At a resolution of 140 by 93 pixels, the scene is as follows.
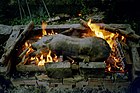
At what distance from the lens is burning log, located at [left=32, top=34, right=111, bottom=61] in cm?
674

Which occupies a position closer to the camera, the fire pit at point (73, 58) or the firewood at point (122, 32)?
the fire pit at point (73, 58)

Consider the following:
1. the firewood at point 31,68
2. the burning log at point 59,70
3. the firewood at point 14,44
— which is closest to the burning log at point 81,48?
the burning log at point 59,70

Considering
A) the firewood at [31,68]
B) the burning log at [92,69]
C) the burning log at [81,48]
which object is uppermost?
the burning log at [81,48]

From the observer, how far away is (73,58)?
6.89 m

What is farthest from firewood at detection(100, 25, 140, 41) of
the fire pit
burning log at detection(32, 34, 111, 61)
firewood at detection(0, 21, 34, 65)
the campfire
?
firewood at detection(0, 21, 34, 65)

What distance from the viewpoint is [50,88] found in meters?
6.91

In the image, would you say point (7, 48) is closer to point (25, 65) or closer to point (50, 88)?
point (25, 65)

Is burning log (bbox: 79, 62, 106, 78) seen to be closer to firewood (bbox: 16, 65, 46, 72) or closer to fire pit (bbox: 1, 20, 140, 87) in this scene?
fire pit (bbox: 1, 20, 140, 87)

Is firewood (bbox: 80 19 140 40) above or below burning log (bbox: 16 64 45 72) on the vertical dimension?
above

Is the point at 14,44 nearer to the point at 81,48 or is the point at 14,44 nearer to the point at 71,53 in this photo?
the point at 71,53

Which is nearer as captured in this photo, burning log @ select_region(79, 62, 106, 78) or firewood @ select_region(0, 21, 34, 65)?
burning log @ select_region(79, 62, 106, 78)

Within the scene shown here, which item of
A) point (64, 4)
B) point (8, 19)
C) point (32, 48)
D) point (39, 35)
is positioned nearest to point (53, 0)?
point (64, 4)

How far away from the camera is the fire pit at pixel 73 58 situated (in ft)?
21.8

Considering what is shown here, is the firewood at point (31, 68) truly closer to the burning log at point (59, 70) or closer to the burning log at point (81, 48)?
the burning log at point (59, 70)
